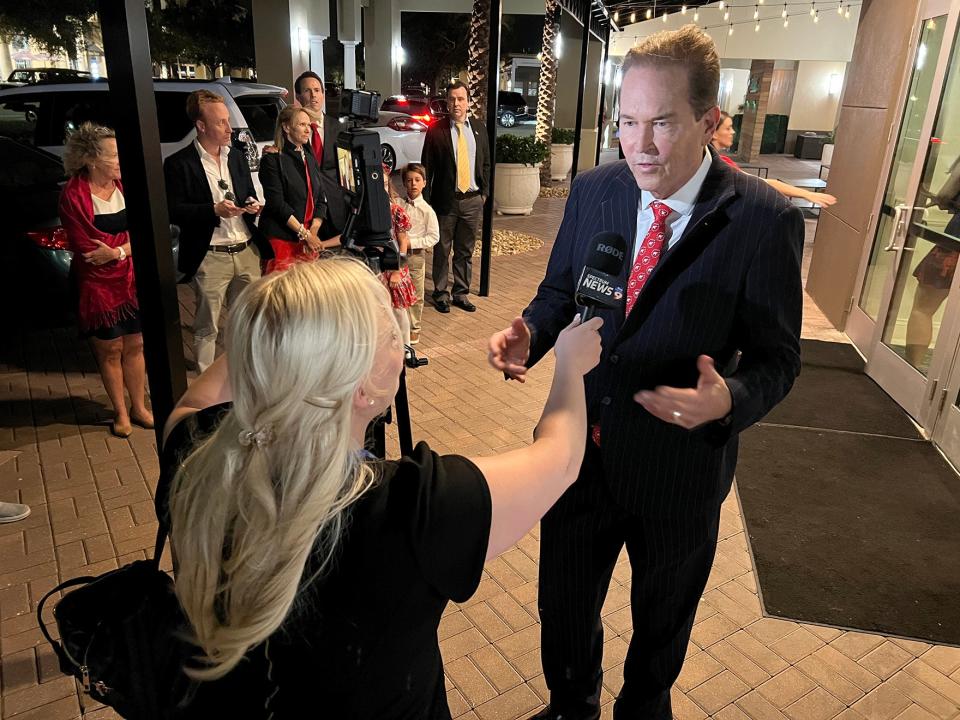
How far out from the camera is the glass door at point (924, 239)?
4.95 meters

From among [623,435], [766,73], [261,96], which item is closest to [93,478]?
[623,435]

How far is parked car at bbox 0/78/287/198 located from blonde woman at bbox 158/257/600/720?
208 inches

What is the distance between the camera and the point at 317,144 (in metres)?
5.30

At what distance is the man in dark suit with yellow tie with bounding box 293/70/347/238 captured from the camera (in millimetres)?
5223

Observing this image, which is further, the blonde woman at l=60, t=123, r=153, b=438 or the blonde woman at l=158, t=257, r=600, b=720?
the blonde woman at l=60, t=123, r=153, b=438

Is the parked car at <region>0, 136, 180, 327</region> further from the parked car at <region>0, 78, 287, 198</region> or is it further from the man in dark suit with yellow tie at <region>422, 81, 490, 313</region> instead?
the man in dark suit with yellow tie at <region>422, 81, 490, 313</region>

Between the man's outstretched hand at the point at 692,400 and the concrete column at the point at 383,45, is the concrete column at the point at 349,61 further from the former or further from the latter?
the man's outstretched hand at the point at 692,400

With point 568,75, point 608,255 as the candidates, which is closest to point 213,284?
point 608,255

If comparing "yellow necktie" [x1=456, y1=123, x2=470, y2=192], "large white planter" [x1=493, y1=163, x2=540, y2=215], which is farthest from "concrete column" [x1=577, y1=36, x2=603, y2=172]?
"yellow necktie" [x1=456, y1=123, x2=470, y2=192]

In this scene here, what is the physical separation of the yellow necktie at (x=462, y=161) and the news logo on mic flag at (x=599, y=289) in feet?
17.5

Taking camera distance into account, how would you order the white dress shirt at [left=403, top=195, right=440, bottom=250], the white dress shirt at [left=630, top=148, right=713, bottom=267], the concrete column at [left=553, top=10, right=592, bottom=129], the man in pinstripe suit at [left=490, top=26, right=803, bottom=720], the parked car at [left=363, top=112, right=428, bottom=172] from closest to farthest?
the man in pinstripe suit at [left=490, top=26, right=803, bottom=720], the white dress shirt at [left=630, top=148, right=713, bottom=267], the white dress shirt at [left=403, top=195, right=440, bottom=250], the parked car at [left=363, top=112, right=428, bottom=172], the concrete column at [left=553, top=10, right=592, bottom=129]

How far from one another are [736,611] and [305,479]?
2599mm

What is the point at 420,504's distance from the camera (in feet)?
3.82

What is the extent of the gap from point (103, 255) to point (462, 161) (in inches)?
135
